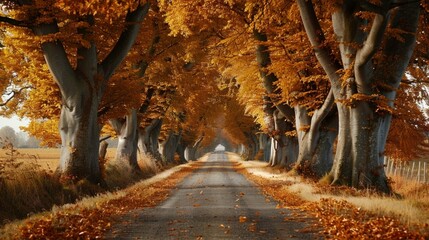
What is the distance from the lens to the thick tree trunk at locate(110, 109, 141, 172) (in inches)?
968

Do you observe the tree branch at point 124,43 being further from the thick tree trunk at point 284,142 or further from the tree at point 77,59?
the thick tree trunk at point 284,142

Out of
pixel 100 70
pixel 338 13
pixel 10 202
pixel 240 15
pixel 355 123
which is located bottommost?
pixel 10 202

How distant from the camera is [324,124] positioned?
63.8 feet

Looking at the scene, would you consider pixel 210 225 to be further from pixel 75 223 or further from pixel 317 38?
pixel 317 38

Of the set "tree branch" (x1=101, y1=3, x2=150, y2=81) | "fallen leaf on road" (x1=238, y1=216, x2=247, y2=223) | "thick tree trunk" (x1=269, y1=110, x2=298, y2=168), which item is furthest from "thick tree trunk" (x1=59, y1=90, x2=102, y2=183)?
"thick tree trunk" (x1=269, y1=110, x2=298, y2=168)

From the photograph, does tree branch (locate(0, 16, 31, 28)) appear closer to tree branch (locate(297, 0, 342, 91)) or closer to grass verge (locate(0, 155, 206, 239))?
grass verge (locate(0, 155, 206, 239))

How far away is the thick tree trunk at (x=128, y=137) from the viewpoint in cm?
2459

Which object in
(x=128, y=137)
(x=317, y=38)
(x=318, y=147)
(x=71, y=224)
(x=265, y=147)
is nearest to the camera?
(x=71, y=224)

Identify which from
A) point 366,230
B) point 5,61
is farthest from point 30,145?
point 366,230

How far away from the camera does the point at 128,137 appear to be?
978 inches

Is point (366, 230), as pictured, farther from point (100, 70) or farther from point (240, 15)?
point (240, 15)

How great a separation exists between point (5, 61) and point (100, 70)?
15.3 ft

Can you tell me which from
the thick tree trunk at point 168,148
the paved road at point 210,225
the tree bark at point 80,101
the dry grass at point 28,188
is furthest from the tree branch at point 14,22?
the thick tree trunk at point 168,148

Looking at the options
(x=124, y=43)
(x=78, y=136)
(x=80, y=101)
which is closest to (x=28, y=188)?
(x=78, y=136)
